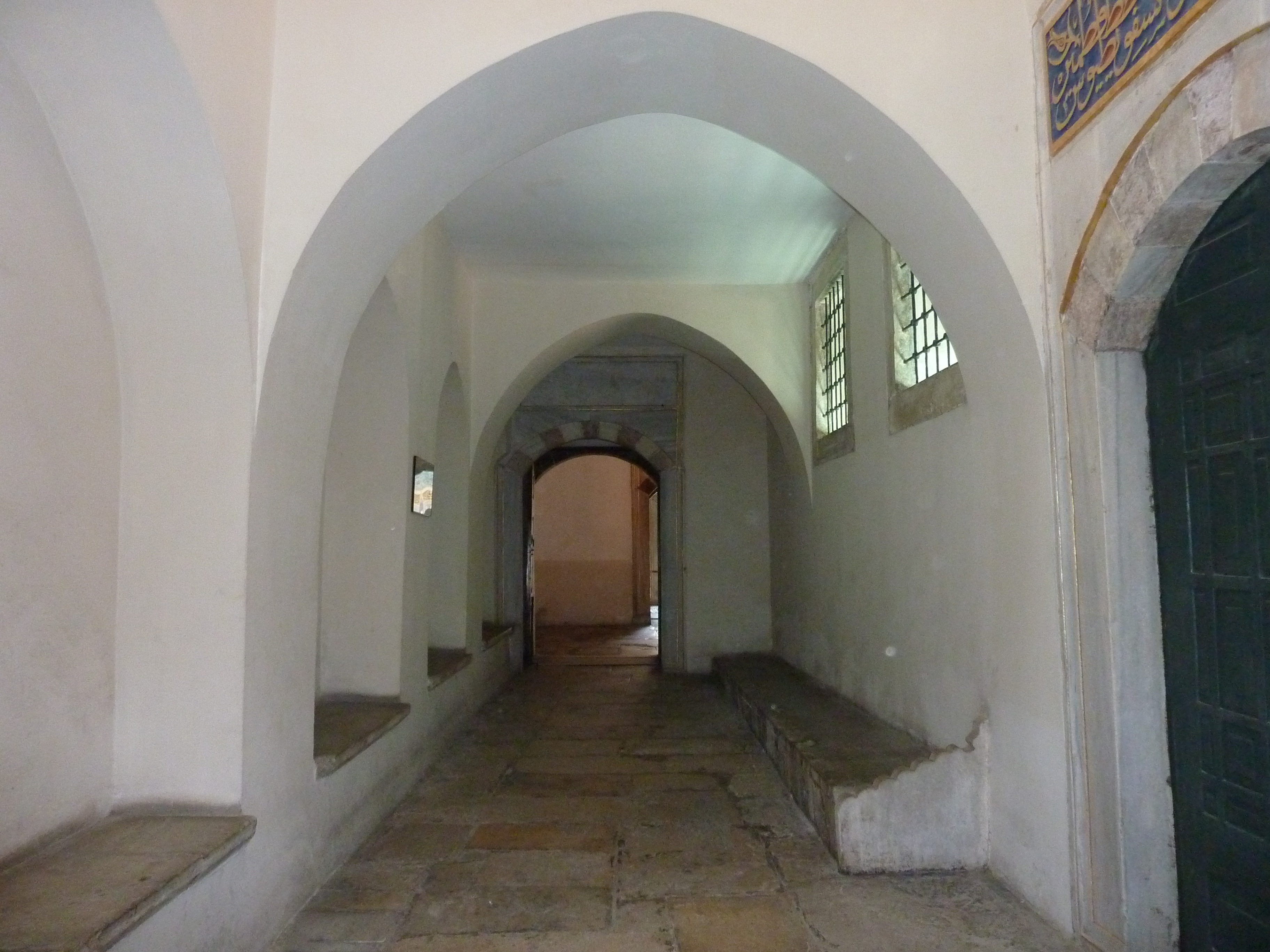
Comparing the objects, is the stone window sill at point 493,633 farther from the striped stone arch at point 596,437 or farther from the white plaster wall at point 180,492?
the white plaster wall at point 180,492

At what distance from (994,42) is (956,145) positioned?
38 cm

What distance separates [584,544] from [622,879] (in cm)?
1227

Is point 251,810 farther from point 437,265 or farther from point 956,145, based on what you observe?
point 437,265

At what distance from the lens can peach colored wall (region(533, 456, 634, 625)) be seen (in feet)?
50.3

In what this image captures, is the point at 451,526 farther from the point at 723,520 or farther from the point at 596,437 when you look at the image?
the point at 723,520

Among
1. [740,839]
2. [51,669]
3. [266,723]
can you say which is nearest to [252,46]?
[51,669]

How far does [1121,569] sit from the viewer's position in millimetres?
2557

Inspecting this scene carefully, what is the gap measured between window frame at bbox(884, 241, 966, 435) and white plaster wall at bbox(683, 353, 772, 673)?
416 cm

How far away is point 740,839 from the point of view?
3795mm

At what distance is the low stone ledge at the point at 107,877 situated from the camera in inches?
74.0

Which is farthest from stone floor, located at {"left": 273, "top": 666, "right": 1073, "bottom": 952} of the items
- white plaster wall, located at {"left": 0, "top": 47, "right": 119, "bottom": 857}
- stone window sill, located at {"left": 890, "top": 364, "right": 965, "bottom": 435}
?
stone window sill, located at {"left": 890, "top": 364, "right": 965, "bottom": 435}

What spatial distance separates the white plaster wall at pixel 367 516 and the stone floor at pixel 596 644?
522cm

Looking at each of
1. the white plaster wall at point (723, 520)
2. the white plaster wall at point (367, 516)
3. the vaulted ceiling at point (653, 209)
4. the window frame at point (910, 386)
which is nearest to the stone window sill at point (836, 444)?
the window frame at point (910, 386)

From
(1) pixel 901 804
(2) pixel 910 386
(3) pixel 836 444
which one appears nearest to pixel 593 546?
(3) pixel 836 444
